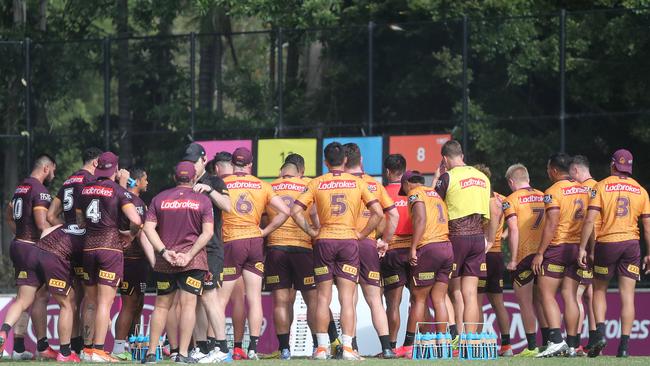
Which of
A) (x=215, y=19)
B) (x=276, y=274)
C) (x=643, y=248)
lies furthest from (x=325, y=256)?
(x=215, y=19)

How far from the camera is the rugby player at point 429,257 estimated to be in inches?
574

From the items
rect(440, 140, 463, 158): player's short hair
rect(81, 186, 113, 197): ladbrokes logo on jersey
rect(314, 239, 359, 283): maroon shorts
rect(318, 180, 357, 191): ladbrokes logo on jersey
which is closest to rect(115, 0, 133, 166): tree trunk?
rect(81, 186, 113, 197): ladbrokes logo on jersey

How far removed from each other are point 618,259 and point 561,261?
2.01 feet

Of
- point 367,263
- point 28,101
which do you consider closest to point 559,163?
point 367,263

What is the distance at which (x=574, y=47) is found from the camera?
75.2 ft

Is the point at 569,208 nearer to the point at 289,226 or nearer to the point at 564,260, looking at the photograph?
the point at 564,260

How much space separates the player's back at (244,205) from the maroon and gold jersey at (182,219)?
5.89ft

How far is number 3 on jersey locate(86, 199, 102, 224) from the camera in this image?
13.9 meters

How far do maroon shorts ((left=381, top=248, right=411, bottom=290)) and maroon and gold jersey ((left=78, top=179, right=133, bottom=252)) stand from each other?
2930 mm

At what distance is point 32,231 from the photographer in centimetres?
1480

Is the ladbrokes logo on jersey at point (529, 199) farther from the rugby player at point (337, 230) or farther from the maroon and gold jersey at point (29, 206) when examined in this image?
the maroon and gold jersey at point (29, 206)

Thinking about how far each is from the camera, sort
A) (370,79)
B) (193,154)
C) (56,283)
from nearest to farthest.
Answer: (193,154) → (56,283) → (370,79)

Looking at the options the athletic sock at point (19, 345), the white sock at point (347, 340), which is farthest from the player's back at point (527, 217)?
the athletic sock at point (19, 345)

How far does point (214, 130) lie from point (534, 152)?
517cm
